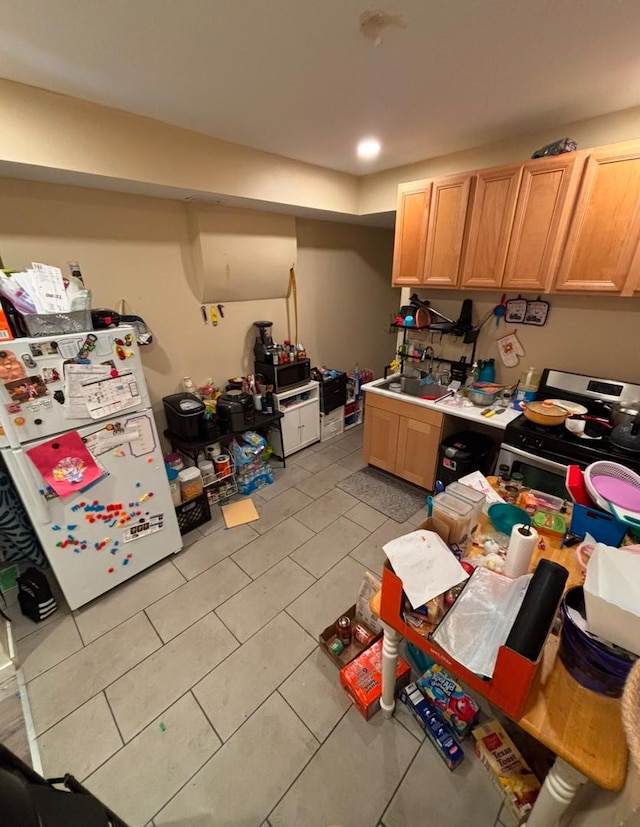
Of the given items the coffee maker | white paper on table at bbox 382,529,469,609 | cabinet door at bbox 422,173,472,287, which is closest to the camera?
white paper on table at bbox 382,529,469,609

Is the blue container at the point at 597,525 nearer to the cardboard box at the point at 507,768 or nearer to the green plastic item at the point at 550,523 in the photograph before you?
the green plastic item at the point at 550,523

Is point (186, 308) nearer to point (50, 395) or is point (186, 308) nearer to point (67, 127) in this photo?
point (67, 127)

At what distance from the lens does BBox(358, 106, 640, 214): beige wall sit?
191cm

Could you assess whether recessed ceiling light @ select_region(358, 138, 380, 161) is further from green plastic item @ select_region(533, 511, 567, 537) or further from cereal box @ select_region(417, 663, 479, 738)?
cereal box @ select_region(417, 663, 479, 738)

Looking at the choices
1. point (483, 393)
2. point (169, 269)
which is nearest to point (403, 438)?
point (483, 393)

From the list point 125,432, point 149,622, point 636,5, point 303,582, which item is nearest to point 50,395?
point 125,432

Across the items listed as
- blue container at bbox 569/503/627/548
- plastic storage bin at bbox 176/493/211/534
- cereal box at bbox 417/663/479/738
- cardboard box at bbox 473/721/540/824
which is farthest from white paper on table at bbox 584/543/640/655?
plastic storage bin at bbox 176/493/211/534

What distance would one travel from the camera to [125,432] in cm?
185

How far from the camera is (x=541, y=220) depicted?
6.63 ft

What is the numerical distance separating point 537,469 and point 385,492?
1.20 meters

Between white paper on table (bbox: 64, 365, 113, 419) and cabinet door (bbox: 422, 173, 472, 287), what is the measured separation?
7.59ft

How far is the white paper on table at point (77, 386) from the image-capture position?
162 centimetres

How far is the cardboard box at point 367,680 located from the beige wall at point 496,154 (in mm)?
3093

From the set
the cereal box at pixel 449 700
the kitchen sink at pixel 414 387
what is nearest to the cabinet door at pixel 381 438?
the kitchen sink at pixel 414 387
